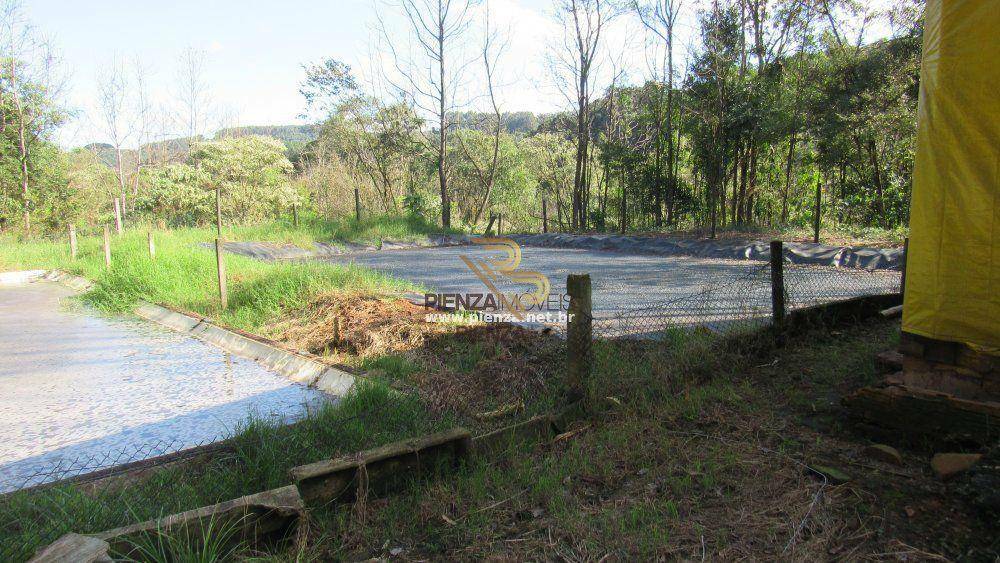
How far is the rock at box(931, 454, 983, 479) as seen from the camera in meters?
1.75

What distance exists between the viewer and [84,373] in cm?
398

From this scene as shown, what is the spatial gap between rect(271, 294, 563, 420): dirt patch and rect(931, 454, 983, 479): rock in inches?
66.1

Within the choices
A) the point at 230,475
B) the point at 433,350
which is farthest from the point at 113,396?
the point at 433,350

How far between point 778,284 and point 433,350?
7.79 ft

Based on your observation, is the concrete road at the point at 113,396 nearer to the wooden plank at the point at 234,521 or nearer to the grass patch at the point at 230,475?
the grass patch at the point at 230,475

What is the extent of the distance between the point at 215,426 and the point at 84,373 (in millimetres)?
1952

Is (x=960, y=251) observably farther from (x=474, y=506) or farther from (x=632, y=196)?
(x=632, y=196)

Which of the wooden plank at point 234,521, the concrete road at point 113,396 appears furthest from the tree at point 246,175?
the wooden plank at point 234,521

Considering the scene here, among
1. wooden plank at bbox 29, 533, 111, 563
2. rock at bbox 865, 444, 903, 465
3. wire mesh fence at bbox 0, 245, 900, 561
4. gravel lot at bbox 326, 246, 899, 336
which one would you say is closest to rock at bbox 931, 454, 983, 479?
rock at bbox 865, 444, 903, 465

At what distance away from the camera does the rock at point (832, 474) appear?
187 cm

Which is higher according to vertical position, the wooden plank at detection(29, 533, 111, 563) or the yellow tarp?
the yellow tarp

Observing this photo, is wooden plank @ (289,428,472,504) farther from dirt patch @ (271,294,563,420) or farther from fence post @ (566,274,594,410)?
fence post @ (566,274,594,410)

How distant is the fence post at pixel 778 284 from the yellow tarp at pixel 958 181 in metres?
1.03

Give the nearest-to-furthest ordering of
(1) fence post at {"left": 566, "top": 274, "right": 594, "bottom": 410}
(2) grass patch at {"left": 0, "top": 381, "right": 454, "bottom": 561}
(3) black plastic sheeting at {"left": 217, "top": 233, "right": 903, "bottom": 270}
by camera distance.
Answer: (2) grass patch at {"left": 0, "top": 381, "right": 454, "bottom": 561}, (1) fence post at {"left": 566, "top": 274, "right": 594, "bottom": 410}, (3) black plastic sheeting at {"left": 217, "top": 233, "right": 903, "bottom": 270}
